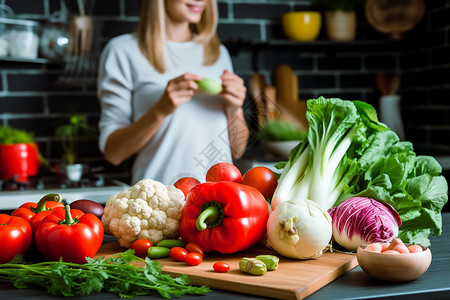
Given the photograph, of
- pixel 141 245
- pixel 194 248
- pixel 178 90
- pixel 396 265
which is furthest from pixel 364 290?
pixel 178 90

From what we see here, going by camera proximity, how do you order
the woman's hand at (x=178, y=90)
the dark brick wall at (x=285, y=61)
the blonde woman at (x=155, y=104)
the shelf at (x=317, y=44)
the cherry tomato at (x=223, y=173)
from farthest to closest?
Result: the shelf at (x=317, y=44) → the dark brick wall at (x=285, y=61) → the blonde woman at (x=155, y=104) → the woman's hand at (x=178, y=90) → the cherry tomato at (x=223, y=173)

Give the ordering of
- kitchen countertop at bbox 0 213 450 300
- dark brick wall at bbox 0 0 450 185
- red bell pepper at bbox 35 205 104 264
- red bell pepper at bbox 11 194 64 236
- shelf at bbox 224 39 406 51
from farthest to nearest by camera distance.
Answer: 1. shelf at bbox 224 39 406 51
2. dark brick wall at bbox 0 0 450 185
3. red bell pepper at bbox 11 194 64 236
4. red bell pepper at bbox 35 205 104 264
5. kitchen countertop at bbox 0 213 450 300

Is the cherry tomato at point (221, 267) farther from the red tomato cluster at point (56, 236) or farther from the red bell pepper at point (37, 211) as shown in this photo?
the red bell pepper at point (37, 211)

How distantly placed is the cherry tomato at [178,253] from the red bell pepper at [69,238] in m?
0.13

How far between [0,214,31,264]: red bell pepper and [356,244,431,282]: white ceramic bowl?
60 cm

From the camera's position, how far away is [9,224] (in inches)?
39.3

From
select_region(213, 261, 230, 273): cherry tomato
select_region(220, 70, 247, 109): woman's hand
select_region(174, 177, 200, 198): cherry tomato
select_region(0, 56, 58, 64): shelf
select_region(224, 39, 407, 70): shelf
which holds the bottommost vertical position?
select_region(213, 261, 230, 273): cherry tomato

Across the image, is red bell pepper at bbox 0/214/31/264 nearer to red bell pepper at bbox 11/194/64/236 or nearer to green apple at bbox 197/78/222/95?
red bell pepper at bbox 11/194/64/236

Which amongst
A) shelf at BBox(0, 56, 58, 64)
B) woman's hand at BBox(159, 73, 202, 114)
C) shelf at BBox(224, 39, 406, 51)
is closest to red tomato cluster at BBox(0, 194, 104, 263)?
woman's hand at BBox(159, 73, 202, 114)

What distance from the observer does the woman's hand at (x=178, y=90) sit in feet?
7.07

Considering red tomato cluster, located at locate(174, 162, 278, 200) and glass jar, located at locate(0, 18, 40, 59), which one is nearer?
red tomato cluster, located at locate(174, 162, 278, 200)

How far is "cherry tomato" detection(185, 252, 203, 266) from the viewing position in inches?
37.9

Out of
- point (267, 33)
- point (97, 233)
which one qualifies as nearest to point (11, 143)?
point (267, 33)

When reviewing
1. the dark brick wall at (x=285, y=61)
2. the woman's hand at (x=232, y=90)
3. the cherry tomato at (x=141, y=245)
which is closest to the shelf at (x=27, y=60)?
the dark brick wall at (x=285, y=61)
